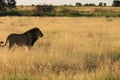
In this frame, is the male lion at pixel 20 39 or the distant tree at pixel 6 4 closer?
the male lion at pixel 20 39

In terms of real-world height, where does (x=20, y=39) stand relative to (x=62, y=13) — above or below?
above

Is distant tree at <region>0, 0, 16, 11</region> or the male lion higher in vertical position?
the male lion

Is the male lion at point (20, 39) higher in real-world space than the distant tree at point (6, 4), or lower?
higher

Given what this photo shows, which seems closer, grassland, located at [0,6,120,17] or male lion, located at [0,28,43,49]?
male lion, located at [0,28,43,49]

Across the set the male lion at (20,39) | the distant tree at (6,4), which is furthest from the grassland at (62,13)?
the male lion at (20,39)

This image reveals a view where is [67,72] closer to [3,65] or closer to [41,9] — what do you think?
[3,65]

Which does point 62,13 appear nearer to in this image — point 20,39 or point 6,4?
point 6,4

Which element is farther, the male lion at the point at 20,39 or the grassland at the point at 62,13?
the grassland at the point at 62,13

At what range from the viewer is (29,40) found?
462 inches

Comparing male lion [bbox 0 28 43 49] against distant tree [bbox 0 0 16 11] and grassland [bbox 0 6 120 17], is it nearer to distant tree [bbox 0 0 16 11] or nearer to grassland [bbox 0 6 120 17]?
grassland [bbox 0 6 120 17]

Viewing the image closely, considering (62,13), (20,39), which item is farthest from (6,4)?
(20,39)

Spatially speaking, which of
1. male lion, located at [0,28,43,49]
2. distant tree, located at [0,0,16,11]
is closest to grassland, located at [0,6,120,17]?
distant tree, located at [0,0,16,11]

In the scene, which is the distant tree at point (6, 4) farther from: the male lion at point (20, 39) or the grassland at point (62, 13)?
the male lion at point (20, 39)

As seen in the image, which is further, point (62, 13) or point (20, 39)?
point (62, 13)
